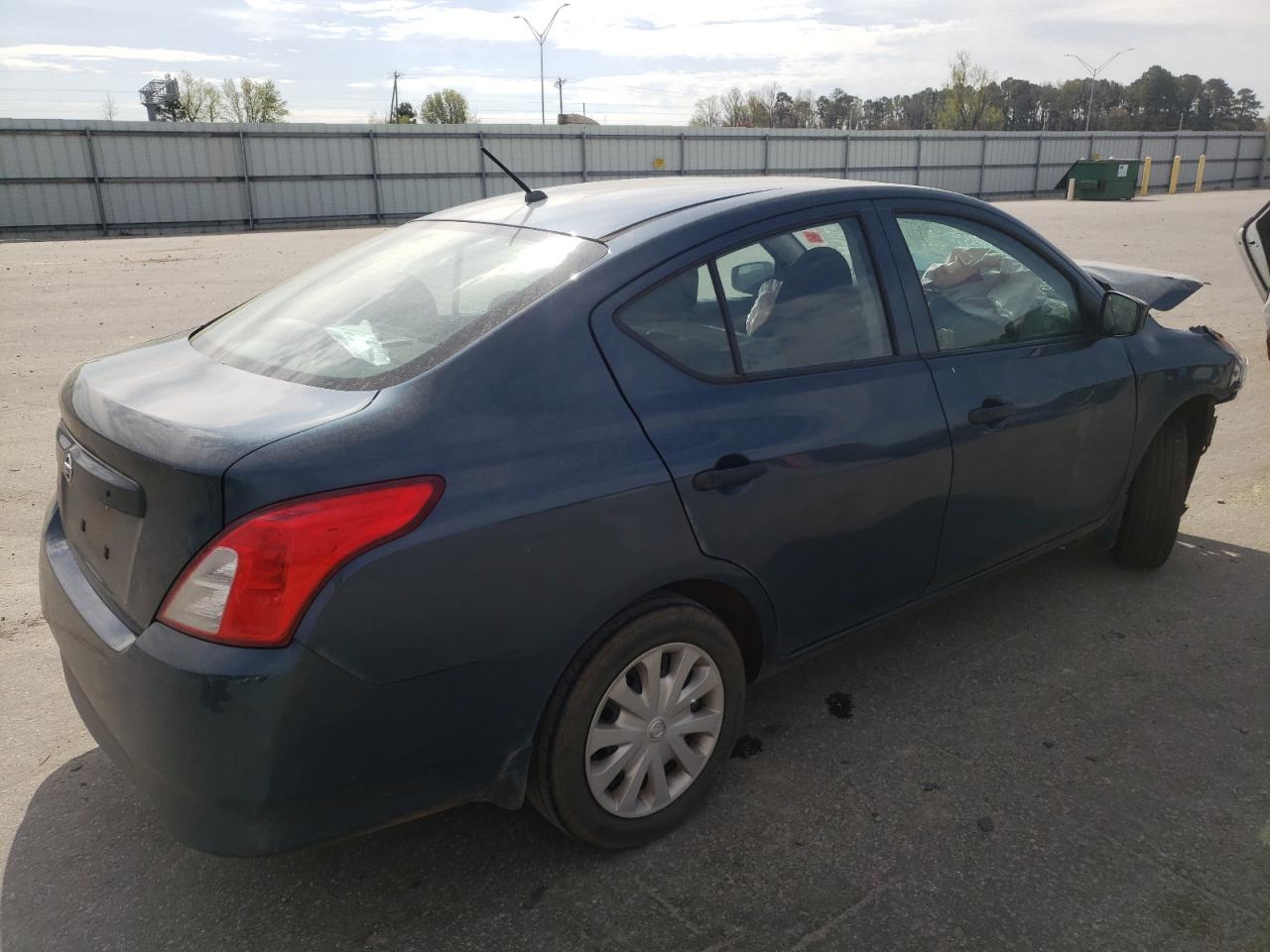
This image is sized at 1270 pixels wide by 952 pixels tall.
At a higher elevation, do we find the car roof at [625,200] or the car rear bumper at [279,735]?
the car roof at [625,200]

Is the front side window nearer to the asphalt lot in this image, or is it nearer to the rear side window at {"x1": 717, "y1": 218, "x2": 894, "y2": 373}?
the rear side window at {"x1": 717, "y1": 218, "x2": 894, "y2": 373}

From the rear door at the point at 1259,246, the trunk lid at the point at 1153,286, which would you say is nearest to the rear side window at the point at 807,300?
the trunk lid at the point at 1153,286

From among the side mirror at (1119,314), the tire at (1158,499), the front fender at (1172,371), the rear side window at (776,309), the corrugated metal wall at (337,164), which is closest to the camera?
the rear side window at (776,309)

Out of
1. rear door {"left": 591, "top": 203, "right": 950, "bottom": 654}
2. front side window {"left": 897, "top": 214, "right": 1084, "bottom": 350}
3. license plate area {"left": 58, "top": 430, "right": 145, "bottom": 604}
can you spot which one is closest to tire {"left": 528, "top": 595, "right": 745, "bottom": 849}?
rear door {"left": 591, "top": 203, "right": 950, "bottom": 654}

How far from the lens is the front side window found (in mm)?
3076

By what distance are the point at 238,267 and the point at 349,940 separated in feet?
52.1

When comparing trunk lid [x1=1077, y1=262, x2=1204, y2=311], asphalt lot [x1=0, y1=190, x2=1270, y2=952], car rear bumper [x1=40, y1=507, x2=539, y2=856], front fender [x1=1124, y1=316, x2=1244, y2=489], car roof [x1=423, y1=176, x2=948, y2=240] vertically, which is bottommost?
asphalt lot [x1=0, y1=190, x2=1270, y2=952]

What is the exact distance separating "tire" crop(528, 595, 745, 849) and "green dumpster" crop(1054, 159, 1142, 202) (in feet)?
130

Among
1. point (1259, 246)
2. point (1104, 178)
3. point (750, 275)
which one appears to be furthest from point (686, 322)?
point (1104, 178)

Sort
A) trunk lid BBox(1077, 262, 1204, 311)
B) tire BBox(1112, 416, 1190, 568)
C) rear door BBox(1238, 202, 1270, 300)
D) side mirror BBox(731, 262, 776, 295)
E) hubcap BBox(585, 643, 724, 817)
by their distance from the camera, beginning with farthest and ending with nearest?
rear door BBox(1238, 202, 1270, 300) → trunk lid BBox(1077, 262, 1204, 311) → tire BBox(1112, 416, 1190, 568) → side mirror BBox(731, 262, 776, 295) → hubcap BBox(585, 643, 724, 817)

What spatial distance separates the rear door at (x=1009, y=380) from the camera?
3.04 m

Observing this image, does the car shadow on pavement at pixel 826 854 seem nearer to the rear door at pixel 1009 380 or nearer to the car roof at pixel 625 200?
the rear door at pixel 1009 380

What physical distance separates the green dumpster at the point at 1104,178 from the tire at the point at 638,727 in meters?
39.7

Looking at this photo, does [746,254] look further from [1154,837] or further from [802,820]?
[1154,837]
